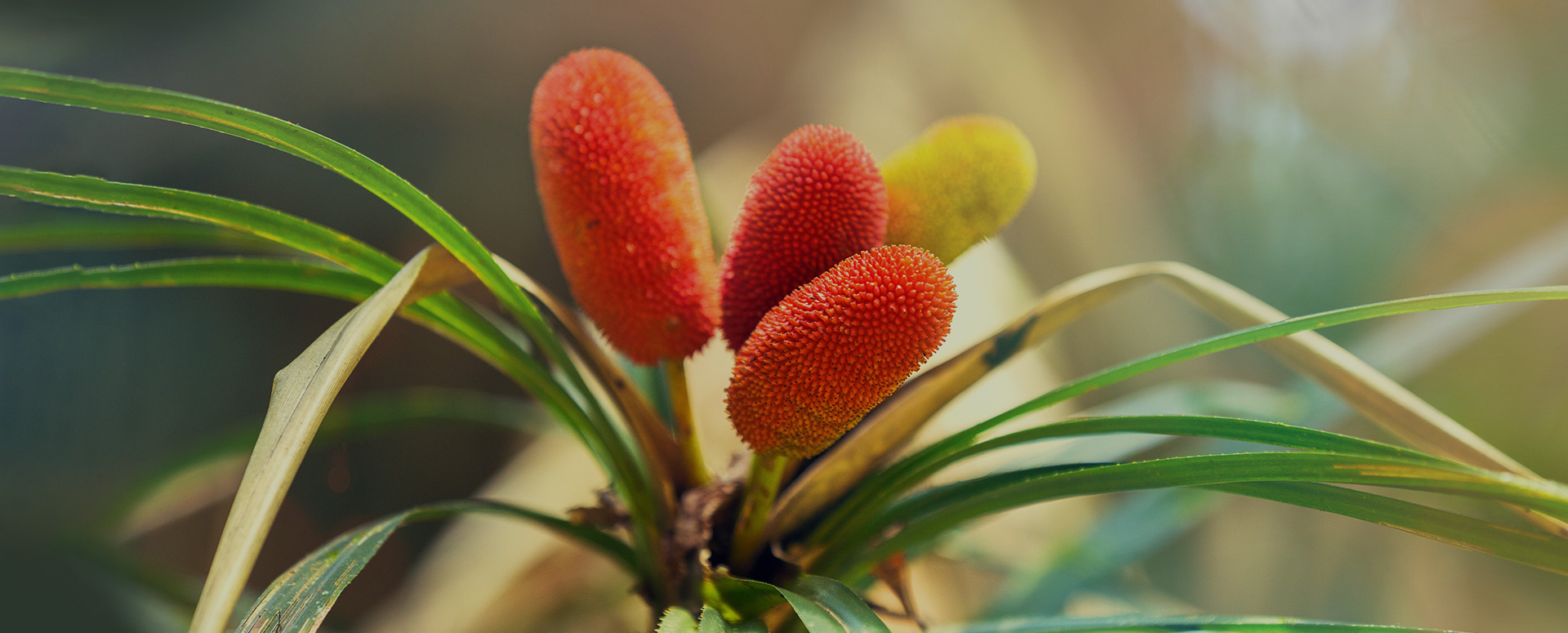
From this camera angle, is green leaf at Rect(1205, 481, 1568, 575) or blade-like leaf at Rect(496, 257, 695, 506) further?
blade-like leaf at Rect(496, 257, 695, 506)

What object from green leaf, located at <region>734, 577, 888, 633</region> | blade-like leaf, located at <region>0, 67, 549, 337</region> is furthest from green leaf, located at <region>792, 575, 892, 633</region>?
blade-like leaf, located at <region>0, 67, 549, 337</region>

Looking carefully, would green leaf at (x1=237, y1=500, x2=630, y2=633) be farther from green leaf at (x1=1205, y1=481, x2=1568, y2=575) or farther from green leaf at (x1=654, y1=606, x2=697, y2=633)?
green leaf at (x1=1205, y1=481, x2=1568, y2=575)

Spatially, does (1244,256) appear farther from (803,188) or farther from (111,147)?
(111,147)

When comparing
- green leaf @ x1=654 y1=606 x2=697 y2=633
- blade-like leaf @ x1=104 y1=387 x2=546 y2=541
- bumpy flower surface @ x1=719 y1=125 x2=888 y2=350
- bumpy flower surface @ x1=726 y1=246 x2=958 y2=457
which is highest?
blade-like leaf @ x1=104 y1=387 x2=546 y2=541

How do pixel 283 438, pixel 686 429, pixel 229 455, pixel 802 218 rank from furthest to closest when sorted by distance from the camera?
pixel 229 455 < pixel 686 429 < pixel 802 218 < pixel 283 438

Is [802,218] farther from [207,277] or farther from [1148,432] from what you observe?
[207,277]

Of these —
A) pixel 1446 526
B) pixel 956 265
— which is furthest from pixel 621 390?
pixel 956 265
